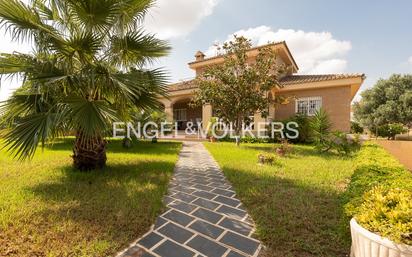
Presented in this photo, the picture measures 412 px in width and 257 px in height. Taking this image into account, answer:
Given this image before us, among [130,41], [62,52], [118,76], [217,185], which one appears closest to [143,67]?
[130,41]

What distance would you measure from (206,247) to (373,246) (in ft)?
6.34

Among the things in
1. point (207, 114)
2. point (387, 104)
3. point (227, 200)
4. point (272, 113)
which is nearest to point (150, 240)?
point (227, 200)

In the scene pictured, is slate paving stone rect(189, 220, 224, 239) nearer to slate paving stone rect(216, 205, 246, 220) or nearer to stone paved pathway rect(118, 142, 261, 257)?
stone paved pathway rect(118, 142, 261, 257)

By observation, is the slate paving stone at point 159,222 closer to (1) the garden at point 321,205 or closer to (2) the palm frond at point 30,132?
(1) the garden at point 321,205

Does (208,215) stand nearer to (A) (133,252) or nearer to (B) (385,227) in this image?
(A) (133,252)

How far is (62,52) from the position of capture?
576 cm

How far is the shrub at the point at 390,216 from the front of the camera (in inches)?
73.1

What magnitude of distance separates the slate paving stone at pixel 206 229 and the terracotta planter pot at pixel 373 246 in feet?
5.91

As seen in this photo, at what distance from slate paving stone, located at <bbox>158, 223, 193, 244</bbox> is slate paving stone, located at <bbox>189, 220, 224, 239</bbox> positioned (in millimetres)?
175

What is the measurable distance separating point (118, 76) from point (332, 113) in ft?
56.2

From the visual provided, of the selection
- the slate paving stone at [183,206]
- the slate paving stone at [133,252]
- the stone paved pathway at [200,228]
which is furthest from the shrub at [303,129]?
A: the slate paving stone at [133,252]

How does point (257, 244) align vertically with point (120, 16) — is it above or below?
below

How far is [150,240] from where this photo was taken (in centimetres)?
324

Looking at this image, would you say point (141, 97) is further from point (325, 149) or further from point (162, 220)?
point (325, 149)
